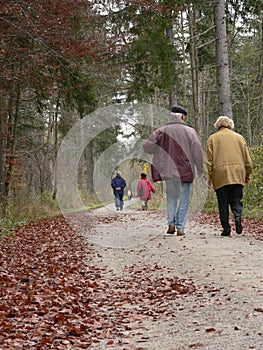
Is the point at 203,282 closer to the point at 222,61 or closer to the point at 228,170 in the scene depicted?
the point at 228,170

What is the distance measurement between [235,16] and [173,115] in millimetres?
9713

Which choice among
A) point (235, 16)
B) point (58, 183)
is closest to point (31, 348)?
point (235, 16)

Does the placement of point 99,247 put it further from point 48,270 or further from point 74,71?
point 74,71

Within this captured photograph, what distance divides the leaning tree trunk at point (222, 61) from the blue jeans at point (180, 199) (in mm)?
7069

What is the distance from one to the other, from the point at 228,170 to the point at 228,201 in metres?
0.63

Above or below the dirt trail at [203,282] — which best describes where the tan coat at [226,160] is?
above

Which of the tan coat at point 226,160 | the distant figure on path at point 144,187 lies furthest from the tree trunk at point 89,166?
the tan coat at point 226,160

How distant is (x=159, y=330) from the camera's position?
4848mm

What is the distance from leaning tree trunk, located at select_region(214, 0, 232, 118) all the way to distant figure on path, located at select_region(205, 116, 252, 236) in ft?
21.9

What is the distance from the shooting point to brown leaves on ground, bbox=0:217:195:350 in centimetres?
502

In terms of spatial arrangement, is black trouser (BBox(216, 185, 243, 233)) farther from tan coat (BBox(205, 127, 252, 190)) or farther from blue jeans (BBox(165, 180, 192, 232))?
blue jeans (BBox(165, 180, 192, 232))

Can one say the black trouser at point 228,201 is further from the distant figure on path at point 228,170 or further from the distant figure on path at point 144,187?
the distant figure on path at point 144,187

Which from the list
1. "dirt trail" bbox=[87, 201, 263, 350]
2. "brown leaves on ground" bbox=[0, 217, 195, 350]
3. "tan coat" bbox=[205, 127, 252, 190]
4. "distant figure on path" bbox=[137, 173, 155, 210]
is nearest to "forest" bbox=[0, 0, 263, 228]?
"distant figure on path" bbox=[137, 173, 155, 210]

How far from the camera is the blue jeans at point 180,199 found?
10281 millimetres
